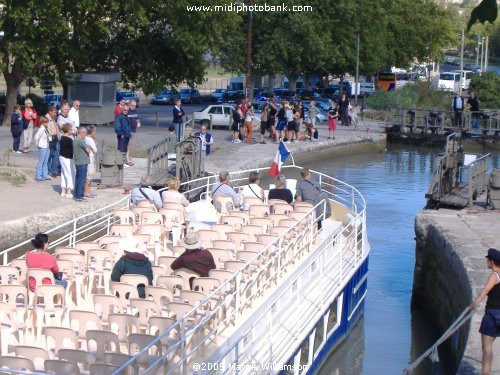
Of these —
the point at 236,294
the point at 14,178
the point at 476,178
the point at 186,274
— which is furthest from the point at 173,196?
the point at 14,178

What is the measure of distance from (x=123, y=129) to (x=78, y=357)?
18.9 metres

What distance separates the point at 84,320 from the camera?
990 cm

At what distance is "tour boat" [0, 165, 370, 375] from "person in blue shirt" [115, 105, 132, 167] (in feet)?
33.8

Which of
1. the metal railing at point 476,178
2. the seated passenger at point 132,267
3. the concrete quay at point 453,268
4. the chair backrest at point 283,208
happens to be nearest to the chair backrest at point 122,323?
the seated passenger at point 132,267

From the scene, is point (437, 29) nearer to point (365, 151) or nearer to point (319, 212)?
point (365, 151)

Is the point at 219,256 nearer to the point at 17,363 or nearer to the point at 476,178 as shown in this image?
the point at 17,363

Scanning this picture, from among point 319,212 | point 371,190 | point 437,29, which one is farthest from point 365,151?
point 437,29

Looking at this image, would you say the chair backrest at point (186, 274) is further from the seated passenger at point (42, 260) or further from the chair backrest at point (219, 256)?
the seated passenger at point (42, 260)

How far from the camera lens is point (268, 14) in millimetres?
57531

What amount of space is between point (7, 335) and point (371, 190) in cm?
2466

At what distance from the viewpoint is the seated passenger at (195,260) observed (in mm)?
11797

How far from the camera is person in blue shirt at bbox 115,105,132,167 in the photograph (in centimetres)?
2728

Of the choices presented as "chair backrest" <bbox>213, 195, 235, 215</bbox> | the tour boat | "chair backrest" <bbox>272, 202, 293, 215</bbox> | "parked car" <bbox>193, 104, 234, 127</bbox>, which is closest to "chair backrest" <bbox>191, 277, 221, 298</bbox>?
the tour boat

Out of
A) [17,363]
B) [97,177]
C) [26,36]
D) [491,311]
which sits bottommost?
[97,177]
